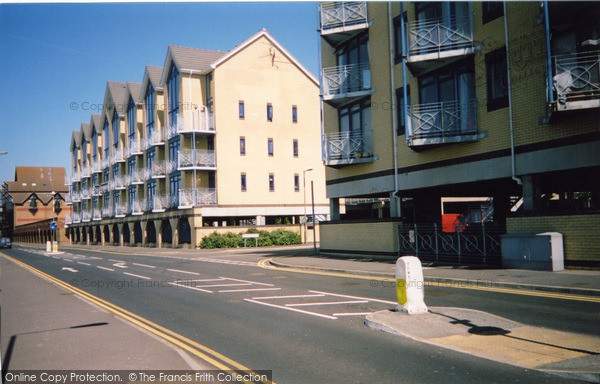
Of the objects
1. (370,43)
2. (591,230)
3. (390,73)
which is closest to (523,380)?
(591,230)

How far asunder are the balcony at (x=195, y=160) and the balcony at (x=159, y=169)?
488 cm

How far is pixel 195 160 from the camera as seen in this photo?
38969mm

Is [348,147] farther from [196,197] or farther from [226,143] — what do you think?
[226,143]

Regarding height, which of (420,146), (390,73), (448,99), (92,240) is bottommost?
(92,240)

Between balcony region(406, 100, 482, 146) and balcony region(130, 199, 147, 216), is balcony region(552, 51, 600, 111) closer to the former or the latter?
balcony region(406, 100, 482, 146)

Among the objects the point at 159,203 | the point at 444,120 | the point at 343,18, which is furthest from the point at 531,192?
the point at 159,203

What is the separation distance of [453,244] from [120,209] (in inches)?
1779

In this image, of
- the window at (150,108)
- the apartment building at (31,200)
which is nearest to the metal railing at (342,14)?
the window at (150,108)

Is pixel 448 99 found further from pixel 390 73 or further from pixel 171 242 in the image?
pixel 171 242

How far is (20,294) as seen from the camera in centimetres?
1367

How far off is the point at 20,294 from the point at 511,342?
1283 centimetres

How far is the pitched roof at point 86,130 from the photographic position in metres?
70.1

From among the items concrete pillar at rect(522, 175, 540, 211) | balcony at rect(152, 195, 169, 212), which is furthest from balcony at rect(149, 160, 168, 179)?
concrete pillar at rect(522, 175, 540, 211)

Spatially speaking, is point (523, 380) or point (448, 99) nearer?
point (523, 380)
